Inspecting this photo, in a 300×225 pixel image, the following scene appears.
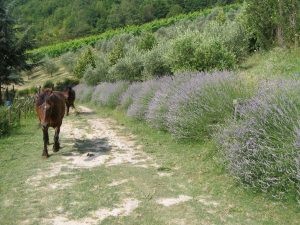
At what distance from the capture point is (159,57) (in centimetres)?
2331

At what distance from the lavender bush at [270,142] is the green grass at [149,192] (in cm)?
27

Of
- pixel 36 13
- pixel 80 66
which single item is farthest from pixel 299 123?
pixel 36 13

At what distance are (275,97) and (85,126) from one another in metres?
9.87

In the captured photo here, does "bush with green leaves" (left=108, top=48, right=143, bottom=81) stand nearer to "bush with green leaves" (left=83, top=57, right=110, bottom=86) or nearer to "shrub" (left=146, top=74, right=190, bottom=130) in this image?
"bush with green leaves" (left=83, top=57, right=110, bottom=86)

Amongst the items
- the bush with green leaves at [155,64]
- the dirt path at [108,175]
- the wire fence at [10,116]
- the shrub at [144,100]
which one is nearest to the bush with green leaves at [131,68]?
the bush with green leaves at [155,64]

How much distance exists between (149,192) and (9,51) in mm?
20537

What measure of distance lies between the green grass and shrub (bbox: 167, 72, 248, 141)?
40 centimetres

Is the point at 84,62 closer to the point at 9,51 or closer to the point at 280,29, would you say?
the point at 9,51

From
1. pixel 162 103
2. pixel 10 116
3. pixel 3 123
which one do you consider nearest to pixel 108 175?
pixel 162 103

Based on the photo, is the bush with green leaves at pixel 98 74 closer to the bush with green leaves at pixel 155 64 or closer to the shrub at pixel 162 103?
the bush with green leaves at pixel 155 64

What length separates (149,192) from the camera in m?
6.49

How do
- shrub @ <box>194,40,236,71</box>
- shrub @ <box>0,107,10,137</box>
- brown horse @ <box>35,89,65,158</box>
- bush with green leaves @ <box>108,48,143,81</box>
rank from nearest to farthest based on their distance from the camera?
brown horse @ <box>35,89,65,158</box> < shrub @ <box>0,107,10,137</box> < shrub @ <box>194,40,236,71</box> < bush with green leaves @ <box>108,48,143,81</box>

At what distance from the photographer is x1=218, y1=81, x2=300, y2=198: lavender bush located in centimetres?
545

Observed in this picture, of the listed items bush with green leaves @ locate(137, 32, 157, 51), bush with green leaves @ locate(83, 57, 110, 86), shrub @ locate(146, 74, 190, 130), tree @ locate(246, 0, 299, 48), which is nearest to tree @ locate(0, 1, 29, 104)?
bush with green leaves @ locate(137, 32, 157, 51)
